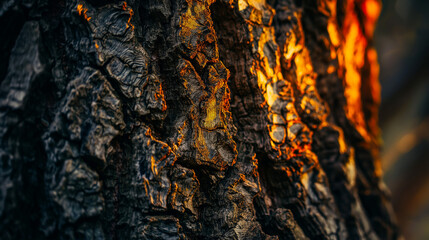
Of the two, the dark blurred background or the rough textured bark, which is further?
the dark blurred background

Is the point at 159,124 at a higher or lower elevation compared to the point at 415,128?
lower

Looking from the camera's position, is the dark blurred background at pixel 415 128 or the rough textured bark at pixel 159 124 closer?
the rough textured bark at pixel 159 124

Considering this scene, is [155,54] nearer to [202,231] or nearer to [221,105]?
[221,105]

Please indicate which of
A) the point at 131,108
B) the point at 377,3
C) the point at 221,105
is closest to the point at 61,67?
the point at 131,108

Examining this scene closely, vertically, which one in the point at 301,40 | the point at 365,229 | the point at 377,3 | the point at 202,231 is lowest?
the point at 202,231

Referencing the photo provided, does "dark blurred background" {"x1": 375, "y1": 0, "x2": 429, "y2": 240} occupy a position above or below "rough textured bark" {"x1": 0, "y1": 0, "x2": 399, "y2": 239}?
above

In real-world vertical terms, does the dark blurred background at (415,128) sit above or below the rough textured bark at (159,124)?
above

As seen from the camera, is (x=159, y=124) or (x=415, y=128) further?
(x=415, y=128)

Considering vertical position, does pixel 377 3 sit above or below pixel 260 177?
above
